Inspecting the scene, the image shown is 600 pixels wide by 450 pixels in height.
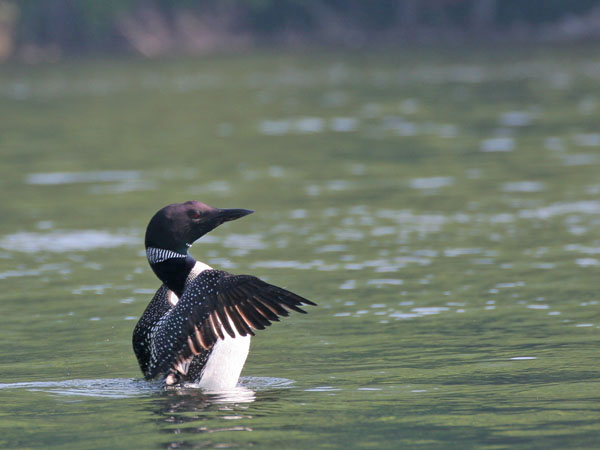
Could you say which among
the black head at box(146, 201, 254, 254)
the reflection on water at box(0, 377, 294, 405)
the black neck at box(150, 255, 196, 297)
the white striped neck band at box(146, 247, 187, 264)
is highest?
the black head at box(146, 201, 254, 254)

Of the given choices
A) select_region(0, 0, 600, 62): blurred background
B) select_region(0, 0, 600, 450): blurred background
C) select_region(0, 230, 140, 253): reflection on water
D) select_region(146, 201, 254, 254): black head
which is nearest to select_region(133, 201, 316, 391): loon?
select_region(146, 201, 254, 254): black head

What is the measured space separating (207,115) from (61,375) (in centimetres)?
2751

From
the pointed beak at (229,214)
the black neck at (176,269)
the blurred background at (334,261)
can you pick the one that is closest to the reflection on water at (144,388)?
the blurred background at (334,261)

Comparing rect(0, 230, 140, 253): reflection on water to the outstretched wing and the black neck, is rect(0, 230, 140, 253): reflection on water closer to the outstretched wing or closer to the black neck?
the black neck

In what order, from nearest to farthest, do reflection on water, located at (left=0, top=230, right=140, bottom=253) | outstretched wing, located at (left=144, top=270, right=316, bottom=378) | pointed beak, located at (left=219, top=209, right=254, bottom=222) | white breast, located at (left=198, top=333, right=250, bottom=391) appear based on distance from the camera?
outstretched wing, located at (left=144, top=270, right=316, bottom=378) < white breast, located at (left=198, top=333, right=250, bottom=391) < pointed beak, located at (left=219, top=209, right=254, bottom=222) < reflection on water, located at (left=0, top=230, right=140, bottom=253)

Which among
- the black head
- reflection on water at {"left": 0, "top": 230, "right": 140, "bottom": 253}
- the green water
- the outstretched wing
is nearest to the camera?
the green water

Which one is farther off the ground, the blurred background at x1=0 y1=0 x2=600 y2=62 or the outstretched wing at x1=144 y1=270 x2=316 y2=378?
the blurred background at x1=0 y1=0 x2=600 y2=62

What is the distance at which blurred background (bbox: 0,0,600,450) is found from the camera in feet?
26.0

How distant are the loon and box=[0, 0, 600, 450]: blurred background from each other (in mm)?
201

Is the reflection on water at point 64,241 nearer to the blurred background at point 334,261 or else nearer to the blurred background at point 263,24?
the blurred background at point 334,261

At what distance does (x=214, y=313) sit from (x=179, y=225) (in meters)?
0.76

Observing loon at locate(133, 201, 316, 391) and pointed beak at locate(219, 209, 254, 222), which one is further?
pointed beak at locate(219, 209, 254, 222)

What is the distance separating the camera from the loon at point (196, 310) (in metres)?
8.18

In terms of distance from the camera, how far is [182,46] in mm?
91188
